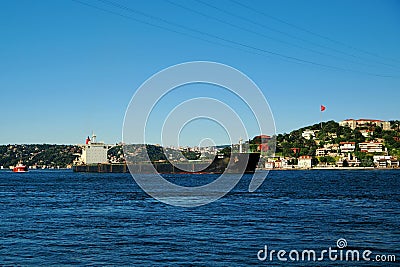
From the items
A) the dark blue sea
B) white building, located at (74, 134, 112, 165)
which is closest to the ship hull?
white building, located at (74, 134, 112, 165)

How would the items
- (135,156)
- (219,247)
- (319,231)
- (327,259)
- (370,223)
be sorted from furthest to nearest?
1. (135,156)
2. (370,223)
3. (319,231)
4. (219,247)
5. (327,259)

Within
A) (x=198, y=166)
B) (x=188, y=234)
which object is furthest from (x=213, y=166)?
(x=188, y=234)

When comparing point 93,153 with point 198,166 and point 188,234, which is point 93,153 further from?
point 188,234

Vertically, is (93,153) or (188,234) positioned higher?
(93,153)

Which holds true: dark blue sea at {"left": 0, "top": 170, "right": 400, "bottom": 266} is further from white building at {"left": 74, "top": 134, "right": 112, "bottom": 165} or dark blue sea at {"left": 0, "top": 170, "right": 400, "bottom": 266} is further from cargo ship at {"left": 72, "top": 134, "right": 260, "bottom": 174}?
white building at {"left": 74, "top": 134, "right": 112, "bottom": 165}

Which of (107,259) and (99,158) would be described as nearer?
(107,259)

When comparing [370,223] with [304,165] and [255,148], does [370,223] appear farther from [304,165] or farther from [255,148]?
[304,165]

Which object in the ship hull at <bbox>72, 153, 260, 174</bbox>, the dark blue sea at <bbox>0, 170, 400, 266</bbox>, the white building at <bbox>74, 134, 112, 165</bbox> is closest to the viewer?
the dark blue sea at <bbox>0, 170, 400, 266</bbox>

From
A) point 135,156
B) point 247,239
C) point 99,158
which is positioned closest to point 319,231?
point 247,239

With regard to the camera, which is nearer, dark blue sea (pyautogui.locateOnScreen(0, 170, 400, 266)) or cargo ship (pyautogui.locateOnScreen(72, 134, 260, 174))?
dark blue sea (pyautogui.locateOnScreen(0, 170, 400, 266))

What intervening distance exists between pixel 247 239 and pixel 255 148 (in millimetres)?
126337

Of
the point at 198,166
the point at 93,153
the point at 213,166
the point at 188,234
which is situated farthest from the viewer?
the point at 93,153

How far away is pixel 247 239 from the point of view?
21.3 m

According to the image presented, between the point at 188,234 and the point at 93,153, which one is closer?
the point at 188,234
